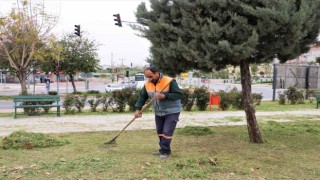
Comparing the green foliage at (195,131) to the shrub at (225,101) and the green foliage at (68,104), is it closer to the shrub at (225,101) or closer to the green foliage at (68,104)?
the green foliage at (68,104)

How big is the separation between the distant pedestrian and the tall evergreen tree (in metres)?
0.63

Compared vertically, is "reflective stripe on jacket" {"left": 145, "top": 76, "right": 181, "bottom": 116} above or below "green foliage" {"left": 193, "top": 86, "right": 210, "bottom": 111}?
above

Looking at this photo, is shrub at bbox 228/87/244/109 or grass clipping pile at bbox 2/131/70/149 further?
shrub at bbox 228/87/244/109

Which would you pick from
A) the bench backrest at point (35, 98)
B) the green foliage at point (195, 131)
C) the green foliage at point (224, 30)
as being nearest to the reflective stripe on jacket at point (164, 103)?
the green foliage at point (224, 30)

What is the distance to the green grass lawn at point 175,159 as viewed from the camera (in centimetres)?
510

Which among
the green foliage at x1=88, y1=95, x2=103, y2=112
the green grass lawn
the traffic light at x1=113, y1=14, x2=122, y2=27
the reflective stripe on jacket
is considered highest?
the traffic light at x1=113, y1=14, x2=122, y2=27

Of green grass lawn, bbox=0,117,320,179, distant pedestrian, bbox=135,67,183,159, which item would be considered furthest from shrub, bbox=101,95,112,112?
distant pedestrian, bbox=135,67,183,159

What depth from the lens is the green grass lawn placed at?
5.10 meters

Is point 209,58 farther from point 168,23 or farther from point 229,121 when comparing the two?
point 229,121

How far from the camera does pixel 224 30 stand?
6.20m

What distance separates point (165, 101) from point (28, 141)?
2.74 metres

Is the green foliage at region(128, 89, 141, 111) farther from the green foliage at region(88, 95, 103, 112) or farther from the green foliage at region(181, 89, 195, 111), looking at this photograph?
the green foliage at region(181, 89, 195, 111)

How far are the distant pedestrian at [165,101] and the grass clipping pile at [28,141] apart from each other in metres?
2.20

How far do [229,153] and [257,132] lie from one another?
3.99 ft
